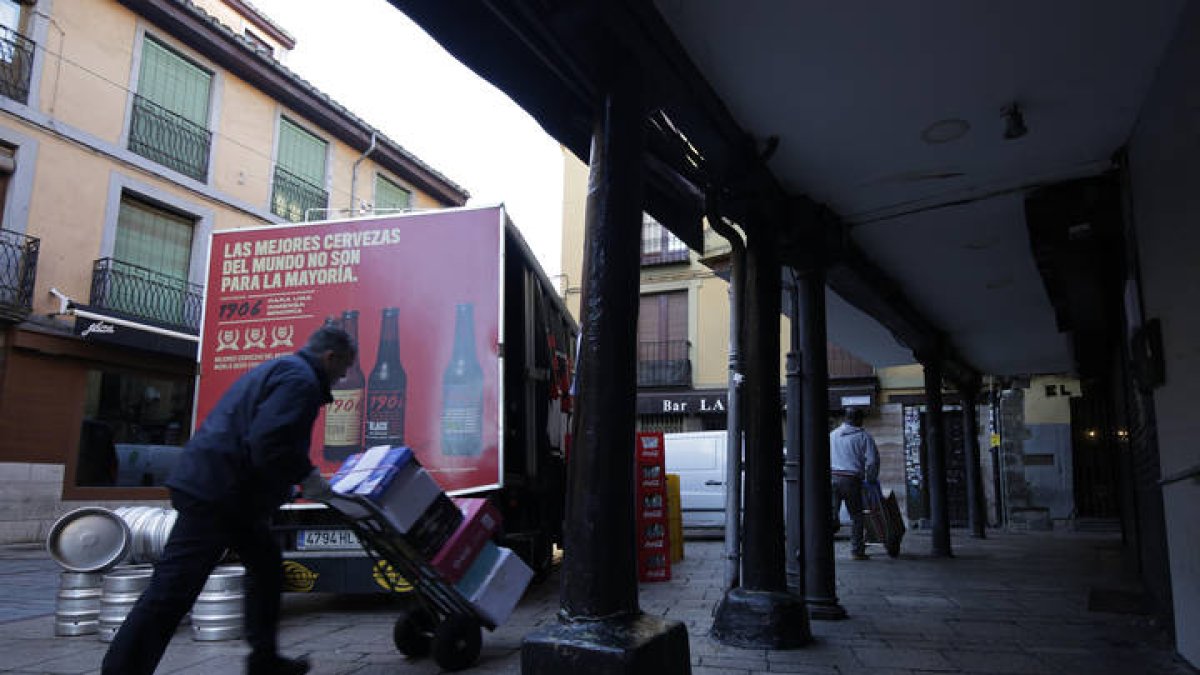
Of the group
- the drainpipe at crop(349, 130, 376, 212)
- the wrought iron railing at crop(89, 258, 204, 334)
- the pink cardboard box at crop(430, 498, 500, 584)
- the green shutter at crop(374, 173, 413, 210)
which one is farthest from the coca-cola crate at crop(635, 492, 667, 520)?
the green shutter at crop(374, 173, 413, 210)

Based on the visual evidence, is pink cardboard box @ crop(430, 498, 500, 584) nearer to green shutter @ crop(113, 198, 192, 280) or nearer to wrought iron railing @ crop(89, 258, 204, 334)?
wrought iron railing @ crop(89, 258, 204, 334)

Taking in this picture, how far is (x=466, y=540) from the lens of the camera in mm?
3963

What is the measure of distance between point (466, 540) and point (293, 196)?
15784mm

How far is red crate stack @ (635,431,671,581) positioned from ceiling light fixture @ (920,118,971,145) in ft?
13.5

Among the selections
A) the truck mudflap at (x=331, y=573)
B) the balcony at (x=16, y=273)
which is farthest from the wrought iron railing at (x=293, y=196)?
the truck mudflap at (x=331, y=573)

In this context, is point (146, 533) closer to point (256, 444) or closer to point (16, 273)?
point (256, 444)

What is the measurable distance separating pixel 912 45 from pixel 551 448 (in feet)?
15.7

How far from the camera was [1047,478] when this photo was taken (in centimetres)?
1608

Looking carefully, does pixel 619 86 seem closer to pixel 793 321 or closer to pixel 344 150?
pixel 793 321

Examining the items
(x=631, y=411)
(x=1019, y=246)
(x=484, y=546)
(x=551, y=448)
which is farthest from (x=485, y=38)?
(x=1019, y=246)

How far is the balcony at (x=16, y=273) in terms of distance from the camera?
11.6 meters

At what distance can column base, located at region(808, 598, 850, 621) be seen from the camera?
5375 mm

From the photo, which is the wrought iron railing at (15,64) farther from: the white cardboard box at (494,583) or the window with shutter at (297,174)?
the white cardboard box at (494,583)

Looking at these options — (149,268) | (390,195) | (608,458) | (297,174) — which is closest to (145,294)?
(149,268)
